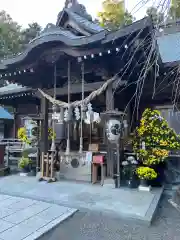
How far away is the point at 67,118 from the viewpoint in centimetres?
533

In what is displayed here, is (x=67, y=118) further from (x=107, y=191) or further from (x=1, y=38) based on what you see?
(x=1, y=38)

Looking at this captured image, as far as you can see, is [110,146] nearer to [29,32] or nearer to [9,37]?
[9,37]

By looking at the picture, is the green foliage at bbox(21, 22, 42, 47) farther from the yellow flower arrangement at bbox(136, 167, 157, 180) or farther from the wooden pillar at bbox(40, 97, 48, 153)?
the yellow flower arrangement at bbox(136, 167, 157, 180)

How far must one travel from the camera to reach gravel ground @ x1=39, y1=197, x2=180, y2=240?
9.65 ft

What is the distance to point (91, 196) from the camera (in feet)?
14.4

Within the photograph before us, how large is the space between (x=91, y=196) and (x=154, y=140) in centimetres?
204

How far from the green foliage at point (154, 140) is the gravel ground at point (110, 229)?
1.57 metres

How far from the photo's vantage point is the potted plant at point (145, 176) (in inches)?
187

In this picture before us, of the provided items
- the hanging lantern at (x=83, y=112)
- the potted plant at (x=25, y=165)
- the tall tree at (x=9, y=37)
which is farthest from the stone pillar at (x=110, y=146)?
the tall tree at (x=9, y=37)

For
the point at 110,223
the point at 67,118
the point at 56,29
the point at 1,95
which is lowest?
the point at 110,223

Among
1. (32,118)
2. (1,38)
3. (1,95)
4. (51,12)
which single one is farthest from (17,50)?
(51,12)

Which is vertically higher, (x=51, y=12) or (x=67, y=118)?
(x=51, y=12)

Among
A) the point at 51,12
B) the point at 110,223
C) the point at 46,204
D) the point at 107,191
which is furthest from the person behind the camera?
the point at 107,191

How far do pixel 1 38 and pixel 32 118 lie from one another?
1760 centimetres
